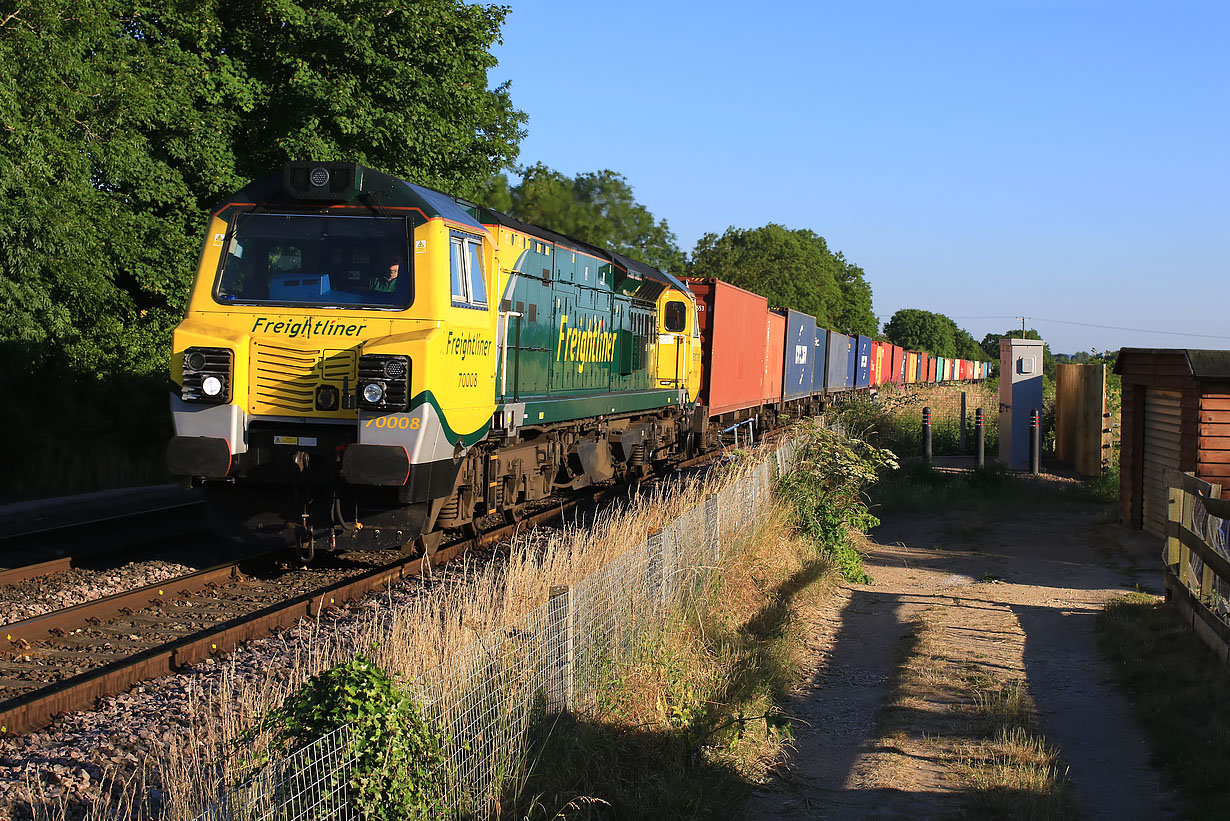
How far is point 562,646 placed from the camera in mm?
6078

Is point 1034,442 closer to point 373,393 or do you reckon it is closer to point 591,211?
point 373,393

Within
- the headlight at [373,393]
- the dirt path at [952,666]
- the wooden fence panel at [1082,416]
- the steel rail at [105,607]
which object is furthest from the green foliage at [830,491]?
the steel rail at [105,607]

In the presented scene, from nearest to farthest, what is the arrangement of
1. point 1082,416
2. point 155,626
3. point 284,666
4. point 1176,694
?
point 284,666 → point 1176,694 → point 155,626 → point 1082,416

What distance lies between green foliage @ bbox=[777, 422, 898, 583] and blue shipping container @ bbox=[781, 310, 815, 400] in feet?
45.4

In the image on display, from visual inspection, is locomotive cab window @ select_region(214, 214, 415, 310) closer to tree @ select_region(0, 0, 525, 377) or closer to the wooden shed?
tree @ select_region(0, 0, 525, 377)

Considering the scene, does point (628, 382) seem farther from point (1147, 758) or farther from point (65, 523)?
point (1147, 758)

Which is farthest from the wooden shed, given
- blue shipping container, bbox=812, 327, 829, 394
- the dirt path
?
blue shipping container, bbox=812, 327, 829, 394

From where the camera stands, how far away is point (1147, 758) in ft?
22.3

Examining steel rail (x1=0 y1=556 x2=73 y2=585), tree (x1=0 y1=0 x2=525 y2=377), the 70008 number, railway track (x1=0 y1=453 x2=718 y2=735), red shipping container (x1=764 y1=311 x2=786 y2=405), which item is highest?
tree (x1=0 y1=0 x2=525 y2=377)

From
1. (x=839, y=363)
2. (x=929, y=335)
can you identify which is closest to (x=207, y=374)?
(x=839, y=363)

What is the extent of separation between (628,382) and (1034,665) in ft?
29.1

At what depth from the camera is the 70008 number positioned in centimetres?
882

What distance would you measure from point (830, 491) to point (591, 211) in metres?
42.8

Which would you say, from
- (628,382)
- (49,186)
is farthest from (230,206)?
(49,186)
